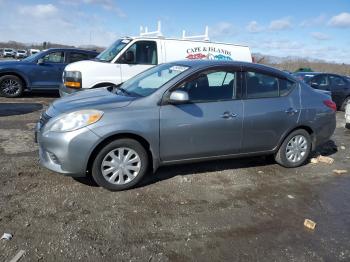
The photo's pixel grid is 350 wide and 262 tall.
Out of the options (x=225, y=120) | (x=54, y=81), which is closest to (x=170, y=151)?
(x=225, y=120)

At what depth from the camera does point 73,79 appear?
9.09 metres

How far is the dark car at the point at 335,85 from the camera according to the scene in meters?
14.5

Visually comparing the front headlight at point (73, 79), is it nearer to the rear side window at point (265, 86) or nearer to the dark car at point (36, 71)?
the dark car at point (36, 71)

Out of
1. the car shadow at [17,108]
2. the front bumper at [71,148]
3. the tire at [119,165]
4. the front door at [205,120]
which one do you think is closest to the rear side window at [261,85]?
the front door at [205,120]

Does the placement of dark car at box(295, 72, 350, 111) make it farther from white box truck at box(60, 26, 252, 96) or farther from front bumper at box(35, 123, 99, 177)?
front bumper at box(35, 123, 99, 177)

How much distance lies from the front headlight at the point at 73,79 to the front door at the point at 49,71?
363cm

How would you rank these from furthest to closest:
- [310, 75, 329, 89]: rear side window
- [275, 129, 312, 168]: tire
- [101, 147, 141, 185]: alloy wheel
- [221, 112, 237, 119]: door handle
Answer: [310, 75, 329, 89]: rear side window < [275, 129, 312, 168]: tire < [221, 112, 237, 119]: door handle < [101, 147, 141, 185]: alloy wheel

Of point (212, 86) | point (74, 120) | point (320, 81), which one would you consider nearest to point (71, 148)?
point (74, 120)

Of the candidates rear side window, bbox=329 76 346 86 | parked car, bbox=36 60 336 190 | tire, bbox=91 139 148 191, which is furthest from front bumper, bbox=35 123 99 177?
rear side window, bbox=329 76 346 86

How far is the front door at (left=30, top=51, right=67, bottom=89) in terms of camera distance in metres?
12.5

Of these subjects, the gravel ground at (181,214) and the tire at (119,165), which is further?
the tire at (119,165)

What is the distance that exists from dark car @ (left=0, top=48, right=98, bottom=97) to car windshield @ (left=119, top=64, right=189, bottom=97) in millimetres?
7439

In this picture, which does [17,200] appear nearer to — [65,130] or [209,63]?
[65,130]

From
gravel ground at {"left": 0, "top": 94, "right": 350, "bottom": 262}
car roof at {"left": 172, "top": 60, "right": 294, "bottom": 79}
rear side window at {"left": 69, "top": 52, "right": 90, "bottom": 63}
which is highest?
rear side window at {"left": 69, "top": 52, "right": 90, "bottom": 63}
